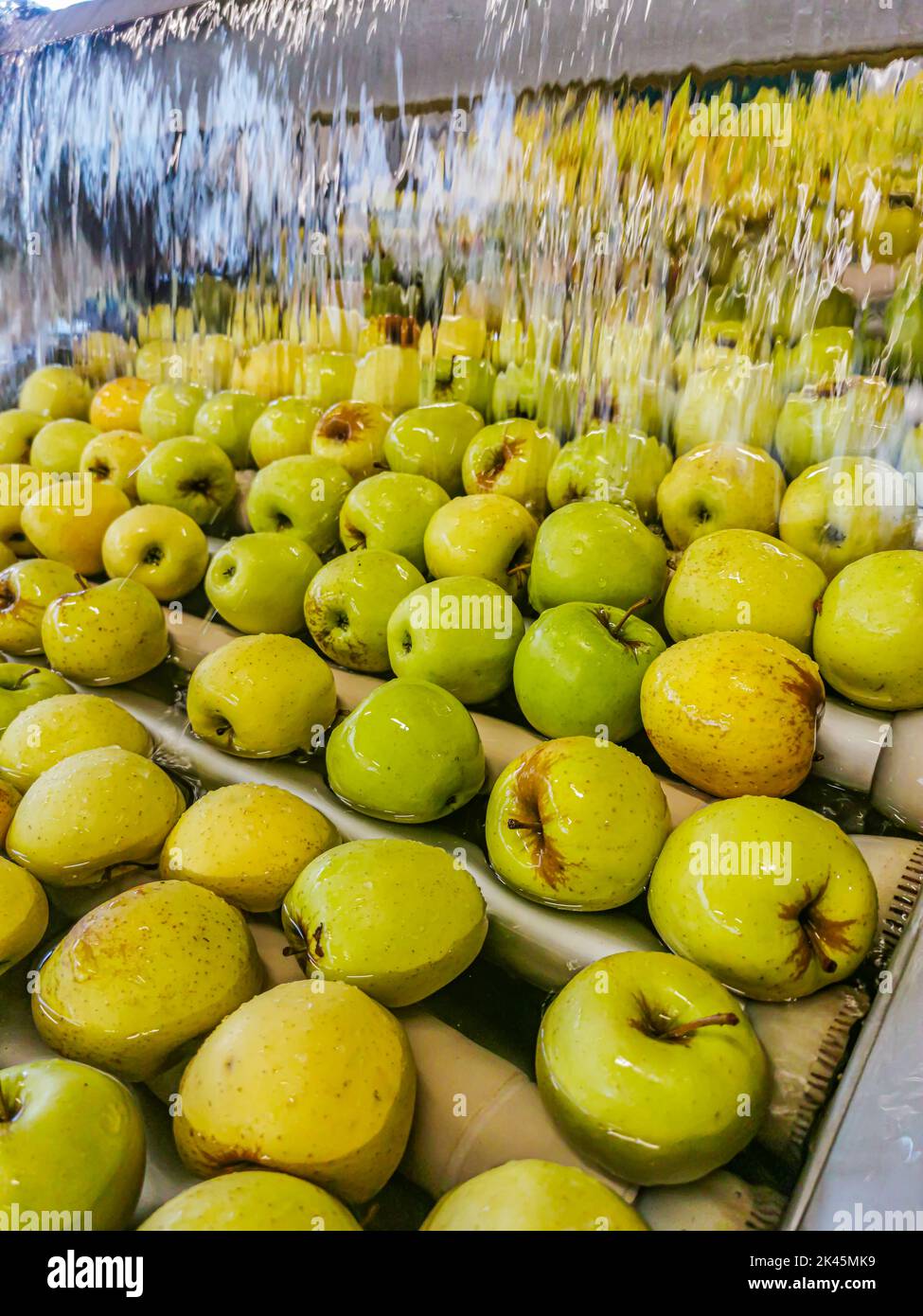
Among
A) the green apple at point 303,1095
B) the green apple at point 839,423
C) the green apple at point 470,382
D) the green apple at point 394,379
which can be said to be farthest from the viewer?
the green apple at point 394,379

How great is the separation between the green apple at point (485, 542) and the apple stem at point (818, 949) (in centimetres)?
107

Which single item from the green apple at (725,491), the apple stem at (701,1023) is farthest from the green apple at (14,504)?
the apple stem at (701,1023)

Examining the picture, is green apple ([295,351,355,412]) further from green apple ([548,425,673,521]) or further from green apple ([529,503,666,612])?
green apple ([529,503,666,612])

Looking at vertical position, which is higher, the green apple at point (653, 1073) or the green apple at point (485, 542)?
the green apple at point (485, 542)

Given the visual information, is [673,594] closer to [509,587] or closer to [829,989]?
[509,587]

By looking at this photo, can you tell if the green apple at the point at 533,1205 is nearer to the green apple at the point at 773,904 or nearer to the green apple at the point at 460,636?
the green apple at the point at 773,904

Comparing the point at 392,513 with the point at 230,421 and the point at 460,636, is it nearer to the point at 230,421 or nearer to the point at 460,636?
the point at 460,636

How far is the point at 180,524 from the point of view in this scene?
2389 mm

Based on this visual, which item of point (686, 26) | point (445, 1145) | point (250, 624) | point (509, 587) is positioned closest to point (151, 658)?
point (250, 624)

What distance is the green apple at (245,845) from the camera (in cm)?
140

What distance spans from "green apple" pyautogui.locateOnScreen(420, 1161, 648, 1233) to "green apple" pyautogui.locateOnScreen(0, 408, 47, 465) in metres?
3.09

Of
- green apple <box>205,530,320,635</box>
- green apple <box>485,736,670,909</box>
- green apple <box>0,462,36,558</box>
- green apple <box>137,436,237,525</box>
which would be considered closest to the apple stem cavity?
green apple <box>485,736,670,909</box>

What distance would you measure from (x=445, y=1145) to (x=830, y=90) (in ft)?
7.36

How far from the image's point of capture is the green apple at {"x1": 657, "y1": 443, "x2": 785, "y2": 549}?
76.2 inches
